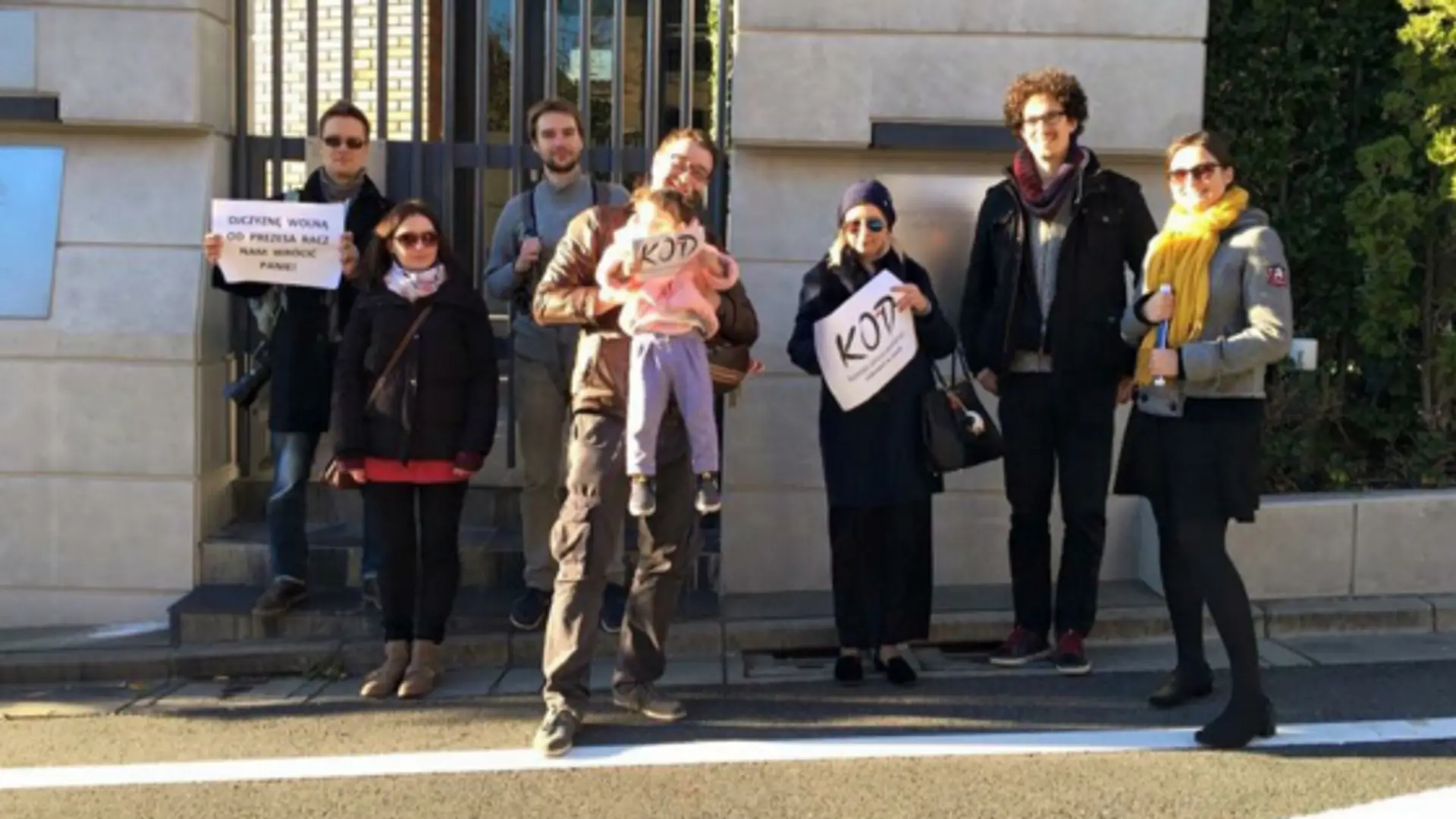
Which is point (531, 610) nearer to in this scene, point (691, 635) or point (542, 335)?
point (691, 635)

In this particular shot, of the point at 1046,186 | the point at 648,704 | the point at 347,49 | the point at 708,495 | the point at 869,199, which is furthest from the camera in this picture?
the point at 347,49

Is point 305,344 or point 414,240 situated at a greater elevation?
point 414,240

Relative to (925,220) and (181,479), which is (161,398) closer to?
(181,479)

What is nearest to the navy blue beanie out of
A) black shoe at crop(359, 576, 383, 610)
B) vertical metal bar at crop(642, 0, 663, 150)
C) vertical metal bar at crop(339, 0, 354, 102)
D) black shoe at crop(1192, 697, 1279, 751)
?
vertical metal bar at crop(642, 0, 663, 150)

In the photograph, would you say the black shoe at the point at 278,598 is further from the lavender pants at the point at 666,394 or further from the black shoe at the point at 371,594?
the lavender pants at the point at 666,394

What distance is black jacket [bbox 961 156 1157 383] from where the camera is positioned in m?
5.38

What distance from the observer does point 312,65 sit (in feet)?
22.2

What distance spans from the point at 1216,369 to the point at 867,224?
1.36 metres

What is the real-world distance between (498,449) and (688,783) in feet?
9.73

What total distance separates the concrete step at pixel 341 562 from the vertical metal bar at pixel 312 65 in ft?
6.45

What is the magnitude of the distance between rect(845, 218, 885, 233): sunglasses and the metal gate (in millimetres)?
1612

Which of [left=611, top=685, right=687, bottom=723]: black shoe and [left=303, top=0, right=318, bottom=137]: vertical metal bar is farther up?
[left=303, top=0, right=318, bottom=137]: vertical metal bar

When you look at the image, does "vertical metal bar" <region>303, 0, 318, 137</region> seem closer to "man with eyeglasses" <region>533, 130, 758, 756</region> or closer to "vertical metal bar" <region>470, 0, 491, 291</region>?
"vertical metal bar" <region>470, 0, 491, 291</region>

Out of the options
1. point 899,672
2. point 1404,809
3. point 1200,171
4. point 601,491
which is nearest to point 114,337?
point 601,491
